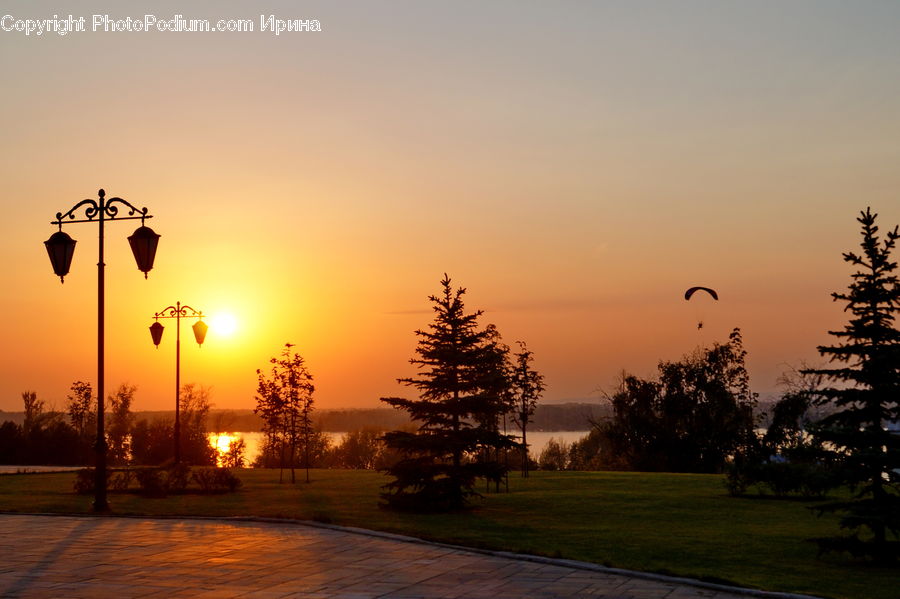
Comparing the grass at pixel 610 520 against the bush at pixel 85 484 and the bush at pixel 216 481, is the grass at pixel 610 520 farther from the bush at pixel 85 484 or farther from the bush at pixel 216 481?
the bush at pixel 216 481

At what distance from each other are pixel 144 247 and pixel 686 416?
36775 millimetres

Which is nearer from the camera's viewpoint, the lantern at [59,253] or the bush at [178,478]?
the lantern at [59,253]

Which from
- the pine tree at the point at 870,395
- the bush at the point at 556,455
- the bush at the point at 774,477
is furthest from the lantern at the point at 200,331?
the bush at the point at 556,455

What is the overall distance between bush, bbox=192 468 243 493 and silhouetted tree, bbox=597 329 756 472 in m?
25.6

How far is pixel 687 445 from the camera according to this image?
49.4 metres

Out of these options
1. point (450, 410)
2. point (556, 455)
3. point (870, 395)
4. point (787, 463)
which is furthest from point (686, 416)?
point (870, 395)

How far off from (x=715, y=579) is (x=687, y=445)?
3879 cm

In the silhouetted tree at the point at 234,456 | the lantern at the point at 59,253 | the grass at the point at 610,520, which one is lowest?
the grass at the point at 610,520

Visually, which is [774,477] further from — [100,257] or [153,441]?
[153,441]

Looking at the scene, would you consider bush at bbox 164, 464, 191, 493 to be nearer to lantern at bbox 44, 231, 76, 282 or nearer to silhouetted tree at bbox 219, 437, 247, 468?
lantern at bbox 44, 231, 76, 282

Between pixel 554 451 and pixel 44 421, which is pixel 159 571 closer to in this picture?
pixel 44 421

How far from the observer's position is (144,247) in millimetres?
19844

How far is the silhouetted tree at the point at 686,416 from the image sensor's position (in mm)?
48750

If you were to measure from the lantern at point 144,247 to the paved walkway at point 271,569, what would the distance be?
5.66 metres
